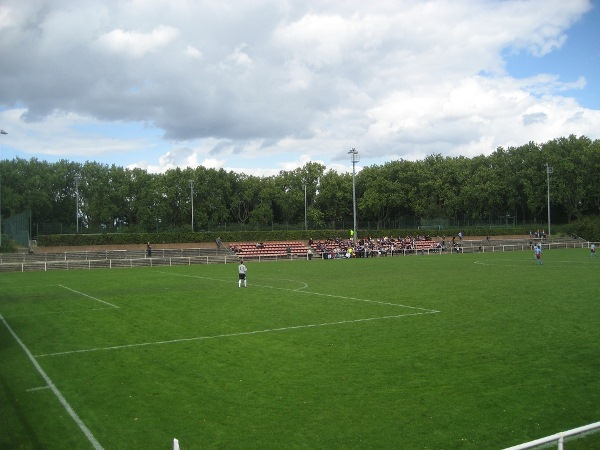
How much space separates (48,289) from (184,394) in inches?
731

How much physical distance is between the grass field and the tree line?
174 ft

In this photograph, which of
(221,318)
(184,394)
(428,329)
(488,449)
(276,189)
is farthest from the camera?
(276,189)

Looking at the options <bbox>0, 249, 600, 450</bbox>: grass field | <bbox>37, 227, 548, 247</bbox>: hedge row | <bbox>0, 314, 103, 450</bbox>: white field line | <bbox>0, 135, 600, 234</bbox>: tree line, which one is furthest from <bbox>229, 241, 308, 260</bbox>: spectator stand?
<bbox>0, 314, 103, 450</bbox>: white field line

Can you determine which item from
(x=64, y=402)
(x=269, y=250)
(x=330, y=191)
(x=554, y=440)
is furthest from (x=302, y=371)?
(x=330, y=191)

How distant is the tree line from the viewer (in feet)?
237

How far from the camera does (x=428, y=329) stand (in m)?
13.8

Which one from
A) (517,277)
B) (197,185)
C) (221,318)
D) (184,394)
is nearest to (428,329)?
(221,318)

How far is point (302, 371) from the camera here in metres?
10.1

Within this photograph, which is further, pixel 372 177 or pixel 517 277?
pixel 372 177

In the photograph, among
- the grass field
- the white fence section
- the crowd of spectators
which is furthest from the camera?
the crowd of spectators

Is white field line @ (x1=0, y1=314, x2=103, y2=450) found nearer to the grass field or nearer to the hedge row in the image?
the grass field

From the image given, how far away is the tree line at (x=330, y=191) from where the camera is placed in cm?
7219

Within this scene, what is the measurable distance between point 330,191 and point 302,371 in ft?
231

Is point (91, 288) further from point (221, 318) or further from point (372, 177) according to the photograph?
point (372, 177)
